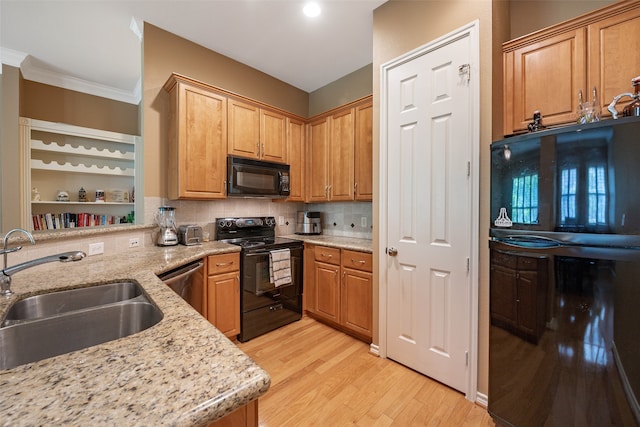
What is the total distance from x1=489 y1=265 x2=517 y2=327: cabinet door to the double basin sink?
1691 mm

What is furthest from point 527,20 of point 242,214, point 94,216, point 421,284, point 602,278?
point 94,216

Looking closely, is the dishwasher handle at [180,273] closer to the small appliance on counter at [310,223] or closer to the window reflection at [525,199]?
the small appliance on counter at [310,223]

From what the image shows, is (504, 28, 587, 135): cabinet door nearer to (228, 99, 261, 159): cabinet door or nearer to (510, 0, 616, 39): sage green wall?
(510, 0, 616, 39): sage green wall

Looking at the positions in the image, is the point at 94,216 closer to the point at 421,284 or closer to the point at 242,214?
the point at 242,214

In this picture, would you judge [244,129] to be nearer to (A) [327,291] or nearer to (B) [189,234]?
(B) [189,234]

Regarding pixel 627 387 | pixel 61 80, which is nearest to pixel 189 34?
pixel 61 80

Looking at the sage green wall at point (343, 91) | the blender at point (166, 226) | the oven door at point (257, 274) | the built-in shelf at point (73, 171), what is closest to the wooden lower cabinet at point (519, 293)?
the oven door at point (257, 274)

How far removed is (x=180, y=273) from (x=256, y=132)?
1.69 metres

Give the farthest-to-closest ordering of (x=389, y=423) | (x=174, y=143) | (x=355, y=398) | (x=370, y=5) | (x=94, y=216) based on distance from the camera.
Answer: (x=94, y=216), (x=174, y=143), (x=370, y=5), (x=355, y=398), (x=389, y=423)

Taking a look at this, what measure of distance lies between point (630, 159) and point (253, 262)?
2513 mm

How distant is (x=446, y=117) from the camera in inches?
69.7

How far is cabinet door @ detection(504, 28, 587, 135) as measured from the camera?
4.67 ft

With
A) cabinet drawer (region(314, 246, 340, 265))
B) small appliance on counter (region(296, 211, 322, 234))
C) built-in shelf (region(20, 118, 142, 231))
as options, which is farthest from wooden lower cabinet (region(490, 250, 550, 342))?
built-in shelf (region(20, 118, 142, 231))

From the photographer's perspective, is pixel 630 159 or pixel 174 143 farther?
pixel 174 143
